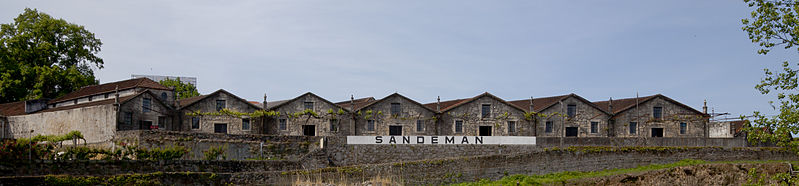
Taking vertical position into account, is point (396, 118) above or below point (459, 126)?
above

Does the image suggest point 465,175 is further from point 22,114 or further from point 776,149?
point 22,114

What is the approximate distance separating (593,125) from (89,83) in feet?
119

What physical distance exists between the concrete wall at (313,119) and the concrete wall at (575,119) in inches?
478

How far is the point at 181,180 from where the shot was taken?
92.3 feet

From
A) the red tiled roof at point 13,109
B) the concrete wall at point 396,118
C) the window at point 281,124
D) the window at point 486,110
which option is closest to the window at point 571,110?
the window at point 486,110

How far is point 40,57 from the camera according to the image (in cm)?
5522

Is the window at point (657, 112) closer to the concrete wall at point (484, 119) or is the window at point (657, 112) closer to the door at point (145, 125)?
the concrete wall at point (484, 119)

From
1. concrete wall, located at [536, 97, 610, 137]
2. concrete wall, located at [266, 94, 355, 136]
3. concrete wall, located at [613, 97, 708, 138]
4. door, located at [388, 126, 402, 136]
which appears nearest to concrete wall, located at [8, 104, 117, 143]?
concrete wall, located at [266, 94, 355, 136]

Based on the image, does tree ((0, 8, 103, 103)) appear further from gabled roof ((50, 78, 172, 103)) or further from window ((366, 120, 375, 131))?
window ((366, 120, 375, 131))

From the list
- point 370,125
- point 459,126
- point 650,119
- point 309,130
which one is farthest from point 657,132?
point 309,130

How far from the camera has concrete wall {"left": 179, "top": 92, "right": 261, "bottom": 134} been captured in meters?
42.1

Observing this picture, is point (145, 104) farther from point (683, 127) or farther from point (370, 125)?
point (683, 127)

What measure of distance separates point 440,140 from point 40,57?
32.8 meters

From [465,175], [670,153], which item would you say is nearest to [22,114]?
[465,175]
